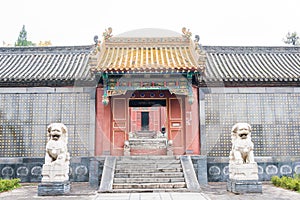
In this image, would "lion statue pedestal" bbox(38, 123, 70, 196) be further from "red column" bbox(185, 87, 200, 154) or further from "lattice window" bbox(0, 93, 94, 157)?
"red column" bbox(185, 87, 200, 154)

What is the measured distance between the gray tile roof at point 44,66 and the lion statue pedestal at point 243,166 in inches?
235

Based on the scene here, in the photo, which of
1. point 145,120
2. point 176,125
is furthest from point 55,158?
point 145,120

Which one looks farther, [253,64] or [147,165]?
[253,64]

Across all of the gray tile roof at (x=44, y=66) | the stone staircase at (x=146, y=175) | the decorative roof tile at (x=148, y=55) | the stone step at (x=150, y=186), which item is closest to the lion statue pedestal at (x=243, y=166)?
the stone staircase at (x=146, y=175)

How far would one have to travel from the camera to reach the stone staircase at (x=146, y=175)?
31.6 ft

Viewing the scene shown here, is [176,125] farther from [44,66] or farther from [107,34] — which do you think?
[44,66]

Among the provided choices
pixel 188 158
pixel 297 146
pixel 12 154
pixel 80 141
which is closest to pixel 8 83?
pixel 12 154

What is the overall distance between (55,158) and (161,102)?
5.67m

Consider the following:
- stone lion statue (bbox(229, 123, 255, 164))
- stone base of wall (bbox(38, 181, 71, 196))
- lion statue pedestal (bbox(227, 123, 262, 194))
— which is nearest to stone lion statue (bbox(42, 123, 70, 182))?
stone base of wall (bbox(38, 181, 71, 196))

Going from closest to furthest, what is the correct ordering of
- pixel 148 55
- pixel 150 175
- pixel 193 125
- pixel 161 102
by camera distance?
pixel 150 175
pixel 193 125
pixel 148 55
pixel 161 102

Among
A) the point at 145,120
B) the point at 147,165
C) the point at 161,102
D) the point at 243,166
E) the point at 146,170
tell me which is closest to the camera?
the point at 243,166

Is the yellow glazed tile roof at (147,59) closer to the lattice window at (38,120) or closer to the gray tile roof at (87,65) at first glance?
the gray tile roof at (87,65)

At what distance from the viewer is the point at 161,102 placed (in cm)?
1364

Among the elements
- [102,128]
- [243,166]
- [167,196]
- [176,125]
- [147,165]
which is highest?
[176,125]
